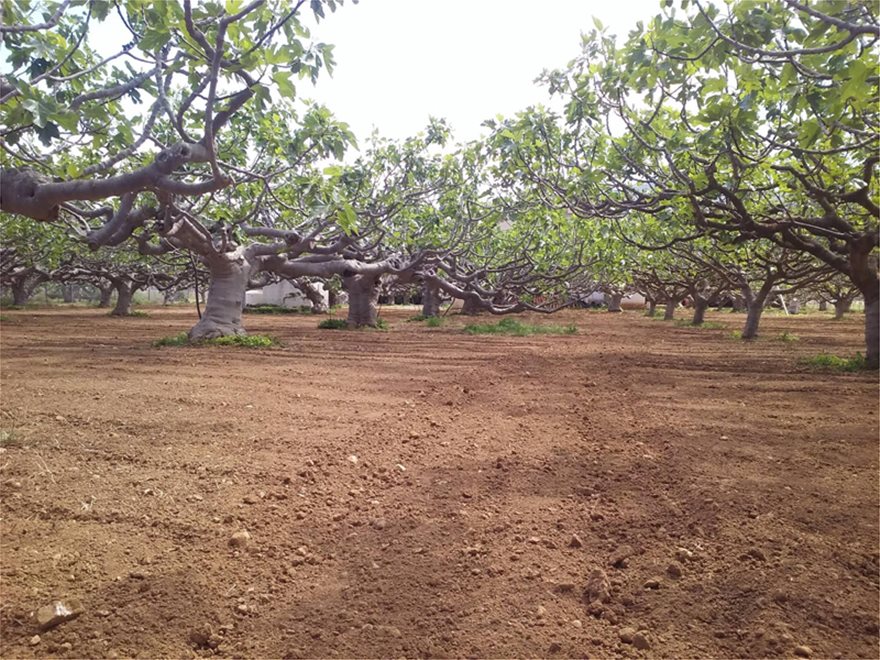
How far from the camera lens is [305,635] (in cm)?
186

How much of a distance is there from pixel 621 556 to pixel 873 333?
27.3 ft

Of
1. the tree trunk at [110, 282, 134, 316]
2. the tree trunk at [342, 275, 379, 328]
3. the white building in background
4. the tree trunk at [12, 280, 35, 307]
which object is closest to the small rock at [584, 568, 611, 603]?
the tree trunk at [342, 275, 379, 328]

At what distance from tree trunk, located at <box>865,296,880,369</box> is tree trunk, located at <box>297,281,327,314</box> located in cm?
2053

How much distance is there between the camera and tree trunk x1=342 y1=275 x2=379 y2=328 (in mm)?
15492

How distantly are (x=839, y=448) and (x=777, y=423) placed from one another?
0.78 metres

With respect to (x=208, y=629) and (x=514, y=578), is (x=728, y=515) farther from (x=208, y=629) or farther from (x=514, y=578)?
(x=208, y=629)

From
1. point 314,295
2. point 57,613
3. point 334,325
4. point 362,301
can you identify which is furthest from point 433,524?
point 314,295

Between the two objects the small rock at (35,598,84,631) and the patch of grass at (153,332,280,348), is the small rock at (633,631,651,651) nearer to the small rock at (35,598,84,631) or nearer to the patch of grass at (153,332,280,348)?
the small rock at (35,598,84,631)

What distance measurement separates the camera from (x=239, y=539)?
2.48m

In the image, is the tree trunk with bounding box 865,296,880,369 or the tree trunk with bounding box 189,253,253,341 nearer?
the tree trunk with bounding box 865,296,880,369

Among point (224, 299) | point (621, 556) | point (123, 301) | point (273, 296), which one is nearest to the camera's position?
point (621, 556)

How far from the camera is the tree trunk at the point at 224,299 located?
10.4 m

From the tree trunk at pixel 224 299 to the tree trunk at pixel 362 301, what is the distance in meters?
Result: 4.85

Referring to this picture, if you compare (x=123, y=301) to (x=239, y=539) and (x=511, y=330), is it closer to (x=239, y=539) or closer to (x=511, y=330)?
(x=511, y=330)
